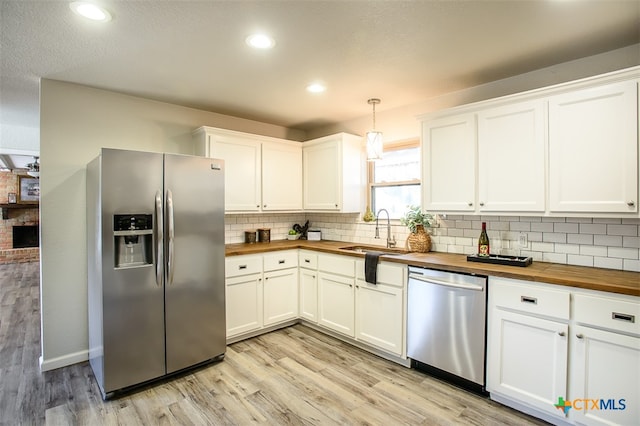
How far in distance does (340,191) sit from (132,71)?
7.48 feet

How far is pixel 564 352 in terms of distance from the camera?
198cm

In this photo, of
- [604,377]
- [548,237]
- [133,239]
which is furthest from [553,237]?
[133,239]

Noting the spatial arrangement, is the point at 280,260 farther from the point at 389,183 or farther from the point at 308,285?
the point at 389,183

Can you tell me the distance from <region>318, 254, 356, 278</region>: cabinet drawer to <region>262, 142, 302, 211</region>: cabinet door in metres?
0.94

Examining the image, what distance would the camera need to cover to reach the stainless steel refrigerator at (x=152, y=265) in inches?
93.6

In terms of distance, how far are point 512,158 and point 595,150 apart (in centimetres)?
48

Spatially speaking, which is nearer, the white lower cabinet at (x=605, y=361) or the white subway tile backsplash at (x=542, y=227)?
the white lower cabinet at (x=605, y=361)

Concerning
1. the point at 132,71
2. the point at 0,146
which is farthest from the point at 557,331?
the point at 0,146

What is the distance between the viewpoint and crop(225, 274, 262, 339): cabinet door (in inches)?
128

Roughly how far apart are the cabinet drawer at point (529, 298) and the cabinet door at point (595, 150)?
614 mm

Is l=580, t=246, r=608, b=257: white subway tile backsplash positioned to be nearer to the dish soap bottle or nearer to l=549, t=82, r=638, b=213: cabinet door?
l=549, t=82, r=638, b=213: cabinet door

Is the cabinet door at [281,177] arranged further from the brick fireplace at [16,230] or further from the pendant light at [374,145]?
the brick fireplace at [16,230]

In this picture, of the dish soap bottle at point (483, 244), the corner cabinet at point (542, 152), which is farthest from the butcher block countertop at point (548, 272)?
the corner cabinet at point (542, 152)

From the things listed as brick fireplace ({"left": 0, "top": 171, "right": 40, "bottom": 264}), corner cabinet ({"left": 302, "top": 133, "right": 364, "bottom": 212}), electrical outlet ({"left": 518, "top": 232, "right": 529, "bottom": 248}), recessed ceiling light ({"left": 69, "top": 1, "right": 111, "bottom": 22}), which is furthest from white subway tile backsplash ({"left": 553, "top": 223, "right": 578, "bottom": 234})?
brick fireplace ({"left": 0, "top": 171, "right": 40, "bottom": 264})
